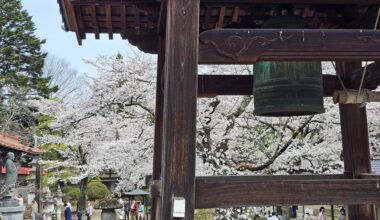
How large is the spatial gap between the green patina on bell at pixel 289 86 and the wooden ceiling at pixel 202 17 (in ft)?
0.86

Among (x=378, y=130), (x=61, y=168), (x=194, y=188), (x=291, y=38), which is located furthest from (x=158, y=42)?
(x=61, y=168)

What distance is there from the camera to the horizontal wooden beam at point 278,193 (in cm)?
208

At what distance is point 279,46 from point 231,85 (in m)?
1.41

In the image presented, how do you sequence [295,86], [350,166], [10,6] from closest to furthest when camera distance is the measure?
[295,86]
[350,166]
[10,6]

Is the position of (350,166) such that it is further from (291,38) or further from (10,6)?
(10,6)

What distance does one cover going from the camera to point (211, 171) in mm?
10945

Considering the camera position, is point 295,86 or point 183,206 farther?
point 295,86

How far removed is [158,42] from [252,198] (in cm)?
170

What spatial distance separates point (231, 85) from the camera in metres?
3.55

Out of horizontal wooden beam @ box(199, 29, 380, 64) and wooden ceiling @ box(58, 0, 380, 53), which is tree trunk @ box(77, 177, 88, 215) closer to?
wooden ceiling @ box(58, 0, 380, 53)

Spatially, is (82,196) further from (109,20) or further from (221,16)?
(221,16)

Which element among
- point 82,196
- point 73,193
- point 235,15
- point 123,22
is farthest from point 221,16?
point 73,193

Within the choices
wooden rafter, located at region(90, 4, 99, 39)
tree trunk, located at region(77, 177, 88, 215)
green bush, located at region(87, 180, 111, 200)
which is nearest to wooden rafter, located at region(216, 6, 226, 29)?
wooden rafter, located at region(90, 4, 99, 39)

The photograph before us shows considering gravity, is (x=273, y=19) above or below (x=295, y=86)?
above
